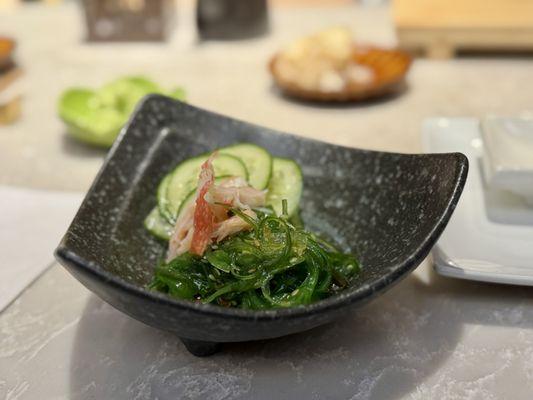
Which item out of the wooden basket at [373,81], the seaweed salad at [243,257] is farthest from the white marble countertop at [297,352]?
the wooden basket at [373,81]

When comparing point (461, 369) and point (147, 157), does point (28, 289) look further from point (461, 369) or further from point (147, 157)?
point (461, 369)

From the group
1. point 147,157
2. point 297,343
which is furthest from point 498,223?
point 147,157

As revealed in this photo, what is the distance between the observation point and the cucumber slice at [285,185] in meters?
1.30

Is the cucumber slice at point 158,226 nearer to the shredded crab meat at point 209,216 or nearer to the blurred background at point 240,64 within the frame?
the shredded crab meat at point 209,216

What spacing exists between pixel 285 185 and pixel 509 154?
0.47m

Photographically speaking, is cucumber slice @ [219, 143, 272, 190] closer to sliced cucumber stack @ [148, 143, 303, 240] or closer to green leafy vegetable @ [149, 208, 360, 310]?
sliced cucumber stack @ [148, 143, 303, 240]

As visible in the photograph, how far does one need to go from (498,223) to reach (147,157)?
75 centimetres

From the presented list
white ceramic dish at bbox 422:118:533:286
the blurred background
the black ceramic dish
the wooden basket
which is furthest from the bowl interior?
the wooden basket

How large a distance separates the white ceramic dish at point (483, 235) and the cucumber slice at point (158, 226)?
0.51m

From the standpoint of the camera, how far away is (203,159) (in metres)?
1.39

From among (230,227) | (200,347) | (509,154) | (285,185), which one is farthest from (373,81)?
(200,347)

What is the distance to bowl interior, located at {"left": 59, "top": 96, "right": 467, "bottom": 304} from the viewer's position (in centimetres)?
110

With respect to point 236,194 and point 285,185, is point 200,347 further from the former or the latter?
point 285,185

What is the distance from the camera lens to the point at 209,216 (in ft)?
3.59
